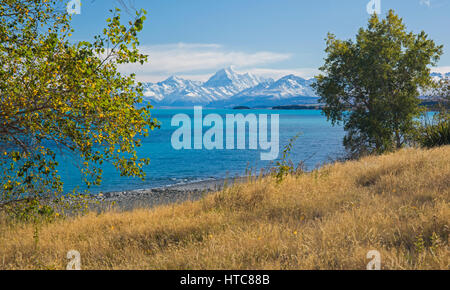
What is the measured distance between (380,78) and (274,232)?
21.2 meters

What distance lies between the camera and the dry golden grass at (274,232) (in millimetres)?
4941

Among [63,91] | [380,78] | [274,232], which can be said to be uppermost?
[380,78]

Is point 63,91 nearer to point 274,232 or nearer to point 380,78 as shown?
point 274,232

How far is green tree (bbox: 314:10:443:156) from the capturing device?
76.6ft

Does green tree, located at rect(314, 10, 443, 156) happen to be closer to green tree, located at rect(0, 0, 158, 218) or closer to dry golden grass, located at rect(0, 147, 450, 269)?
dry golden grass, located at rect(0, 147, 450, 269)

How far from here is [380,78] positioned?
77.1ft

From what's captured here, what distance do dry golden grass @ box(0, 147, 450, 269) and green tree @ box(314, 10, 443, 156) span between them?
15281 millimetres

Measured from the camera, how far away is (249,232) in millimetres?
6266

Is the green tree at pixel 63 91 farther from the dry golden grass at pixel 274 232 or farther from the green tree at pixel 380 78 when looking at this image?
the green tree at pixel 380 78

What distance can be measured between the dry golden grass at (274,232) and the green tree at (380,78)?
15.3 metres

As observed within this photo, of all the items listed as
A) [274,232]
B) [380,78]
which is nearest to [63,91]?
[274,232]

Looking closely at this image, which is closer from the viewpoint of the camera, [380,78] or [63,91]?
[63,91]

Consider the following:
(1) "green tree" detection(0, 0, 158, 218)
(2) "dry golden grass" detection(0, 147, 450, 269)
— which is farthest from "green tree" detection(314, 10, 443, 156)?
(1) "green tree" detection(0, 0, 158, 218)
